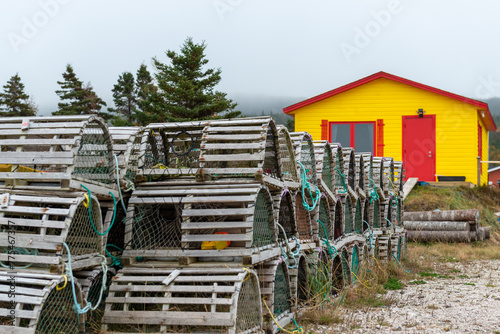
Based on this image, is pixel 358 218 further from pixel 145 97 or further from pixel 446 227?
pixel 145 97

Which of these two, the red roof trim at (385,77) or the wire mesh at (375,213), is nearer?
the wire mesh at (375,213)

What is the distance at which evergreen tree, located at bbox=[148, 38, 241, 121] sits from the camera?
25922 millimetres

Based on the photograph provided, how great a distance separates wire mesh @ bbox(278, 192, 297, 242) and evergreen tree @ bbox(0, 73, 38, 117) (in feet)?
117

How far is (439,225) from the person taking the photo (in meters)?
12.7

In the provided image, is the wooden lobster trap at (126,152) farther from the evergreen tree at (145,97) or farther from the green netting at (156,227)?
the evergreen tree at (145,97)

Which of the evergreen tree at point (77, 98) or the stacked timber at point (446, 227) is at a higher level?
the evergreen tree at point (77, 98)

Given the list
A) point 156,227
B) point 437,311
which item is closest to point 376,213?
point 437,311

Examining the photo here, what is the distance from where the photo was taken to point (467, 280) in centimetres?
811

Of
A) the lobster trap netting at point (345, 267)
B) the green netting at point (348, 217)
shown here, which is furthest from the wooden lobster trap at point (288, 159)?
the green netting at point (348, 217)

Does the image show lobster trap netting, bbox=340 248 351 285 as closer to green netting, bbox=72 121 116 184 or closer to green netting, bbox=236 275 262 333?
green netting, bbox=236 275 262 333

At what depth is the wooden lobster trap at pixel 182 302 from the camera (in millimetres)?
3654

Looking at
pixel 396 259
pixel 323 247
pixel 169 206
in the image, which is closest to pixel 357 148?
pixel 396 259

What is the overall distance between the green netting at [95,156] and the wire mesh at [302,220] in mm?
2296

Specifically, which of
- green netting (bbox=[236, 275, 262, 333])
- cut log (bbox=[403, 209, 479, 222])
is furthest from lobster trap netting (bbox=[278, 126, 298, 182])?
cut log (bbox=[403, 209, 479, 222])
